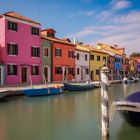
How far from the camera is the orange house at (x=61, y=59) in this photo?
3819 centimetres

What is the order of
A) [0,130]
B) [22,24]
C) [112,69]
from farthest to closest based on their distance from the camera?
[112,69]
[22,24]
[0,130]

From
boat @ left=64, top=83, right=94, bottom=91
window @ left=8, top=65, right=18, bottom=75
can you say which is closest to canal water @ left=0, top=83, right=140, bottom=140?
boat @ left=64, top=83, right=94, bottom=91

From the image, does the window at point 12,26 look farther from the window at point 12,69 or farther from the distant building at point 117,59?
the distant building at point 117,59

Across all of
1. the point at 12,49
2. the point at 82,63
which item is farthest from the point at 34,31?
the point at 82,63

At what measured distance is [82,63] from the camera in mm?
45750

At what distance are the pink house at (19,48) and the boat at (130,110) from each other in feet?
68.3

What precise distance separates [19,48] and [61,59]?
9.12 m

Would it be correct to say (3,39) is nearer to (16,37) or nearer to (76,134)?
(16,37)

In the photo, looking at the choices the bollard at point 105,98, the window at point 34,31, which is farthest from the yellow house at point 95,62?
the bollard at point 105,98

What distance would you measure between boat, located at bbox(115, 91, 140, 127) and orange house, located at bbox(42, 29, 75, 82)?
2722 centimetres

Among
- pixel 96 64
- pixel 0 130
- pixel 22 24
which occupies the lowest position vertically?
pixel 0 130

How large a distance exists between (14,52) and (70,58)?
12.5 metres

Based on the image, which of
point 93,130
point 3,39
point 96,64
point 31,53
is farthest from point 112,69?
point 93,130

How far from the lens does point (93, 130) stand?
35.8 ft
